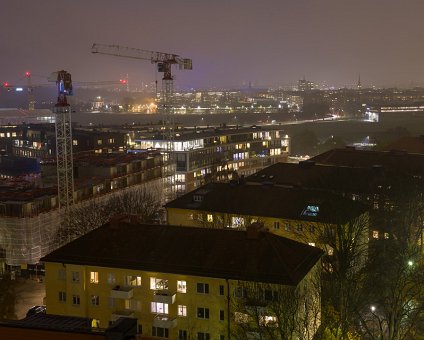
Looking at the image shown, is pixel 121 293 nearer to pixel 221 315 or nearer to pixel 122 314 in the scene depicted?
pixel 122 314

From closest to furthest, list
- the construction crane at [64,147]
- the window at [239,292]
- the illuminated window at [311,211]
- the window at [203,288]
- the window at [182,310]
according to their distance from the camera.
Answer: the window at [239,292]
the window at [203,288]
the window at [182,310]
the illuminated window at [311,211]
the construction crane at [64,147]

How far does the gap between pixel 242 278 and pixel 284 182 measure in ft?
40.3

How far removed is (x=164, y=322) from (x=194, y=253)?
1743 millimetres

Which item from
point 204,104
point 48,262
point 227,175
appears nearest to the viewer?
point 48,262

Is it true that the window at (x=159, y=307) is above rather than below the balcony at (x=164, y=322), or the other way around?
above

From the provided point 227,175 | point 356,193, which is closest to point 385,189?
point 356,193

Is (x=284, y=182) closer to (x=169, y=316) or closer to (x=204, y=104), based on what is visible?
(x=169, y=316)

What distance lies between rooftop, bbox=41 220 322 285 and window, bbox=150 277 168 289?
287 millimetres

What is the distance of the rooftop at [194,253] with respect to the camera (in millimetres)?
13852

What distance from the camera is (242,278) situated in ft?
44.5

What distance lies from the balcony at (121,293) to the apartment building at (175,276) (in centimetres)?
2

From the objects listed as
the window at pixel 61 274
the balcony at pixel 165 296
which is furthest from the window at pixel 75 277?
the balcony at pixel 165 296

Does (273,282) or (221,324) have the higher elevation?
(273,282)

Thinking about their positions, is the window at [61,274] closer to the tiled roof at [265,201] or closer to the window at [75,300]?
the window at [75,300]
